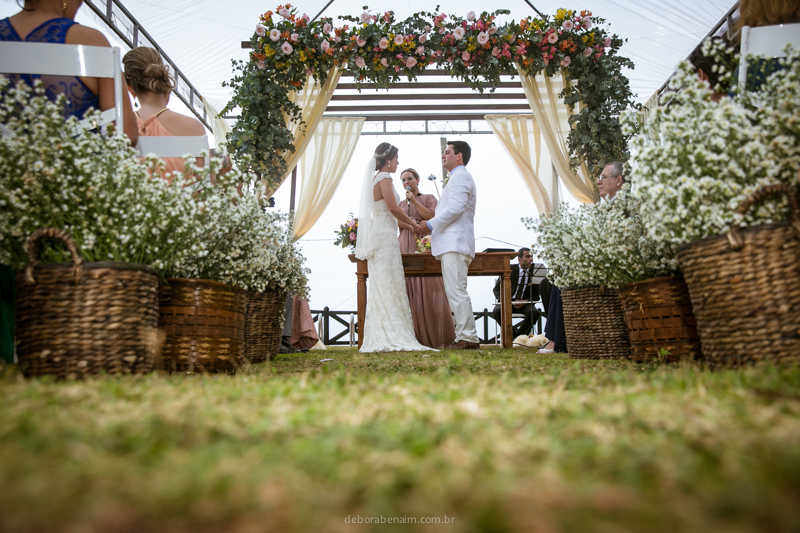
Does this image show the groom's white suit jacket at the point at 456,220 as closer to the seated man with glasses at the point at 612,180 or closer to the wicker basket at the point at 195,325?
the seated man with glasses at the point at 612,180

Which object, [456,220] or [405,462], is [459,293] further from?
[405,462]

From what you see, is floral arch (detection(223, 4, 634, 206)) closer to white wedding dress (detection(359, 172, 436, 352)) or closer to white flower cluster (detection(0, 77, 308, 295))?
white wedding dress (detection(359, 172, 436, 352))

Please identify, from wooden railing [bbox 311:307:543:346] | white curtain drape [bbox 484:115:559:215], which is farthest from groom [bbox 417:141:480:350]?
wooden railing [bbox 311:307:543:346]

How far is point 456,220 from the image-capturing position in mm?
4988

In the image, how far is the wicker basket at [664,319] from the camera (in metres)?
2.28

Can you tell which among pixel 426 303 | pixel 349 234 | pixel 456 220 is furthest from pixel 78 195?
pixel 426 303

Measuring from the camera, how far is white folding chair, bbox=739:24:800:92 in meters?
1.91

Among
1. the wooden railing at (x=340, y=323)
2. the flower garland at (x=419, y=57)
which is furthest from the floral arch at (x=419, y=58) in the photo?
the wooden railing at (x=340, y=323)

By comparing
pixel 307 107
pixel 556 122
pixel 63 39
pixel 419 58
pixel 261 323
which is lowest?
pixel 261 323

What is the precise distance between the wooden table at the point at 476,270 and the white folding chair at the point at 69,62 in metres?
3.28

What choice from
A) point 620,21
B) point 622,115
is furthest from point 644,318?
point 620,21

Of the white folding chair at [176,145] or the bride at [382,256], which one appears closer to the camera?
the white folding chair at [176,145]

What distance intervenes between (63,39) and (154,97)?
97cm

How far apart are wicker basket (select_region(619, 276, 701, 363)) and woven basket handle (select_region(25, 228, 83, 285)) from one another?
7.23 feet
